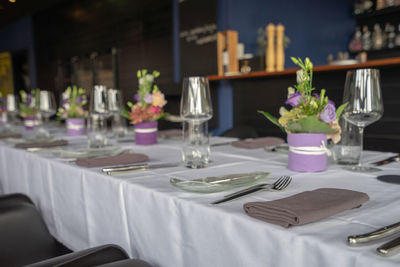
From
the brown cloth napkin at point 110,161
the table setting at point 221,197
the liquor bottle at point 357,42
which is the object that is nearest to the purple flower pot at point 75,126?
the table setting at point 221,197

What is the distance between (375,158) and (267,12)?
3386 mm

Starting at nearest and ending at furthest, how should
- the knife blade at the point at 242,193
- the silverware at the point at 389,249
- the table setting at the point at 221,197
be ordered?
the silverware at the point at 389,249
the table setting at the point at 221,197
the knife blade at the point at 242,193

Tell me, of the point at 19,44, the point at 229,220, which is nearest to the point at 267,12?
the point at 229,220

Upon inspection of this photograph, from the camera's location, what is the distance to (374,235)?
1.69 ft

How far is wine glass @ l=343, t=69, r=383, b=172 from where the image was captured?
100 cm

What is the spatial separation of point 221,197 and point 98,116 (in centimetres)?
104

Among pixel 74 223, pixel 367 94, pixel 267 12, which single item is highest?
pixel 267 12

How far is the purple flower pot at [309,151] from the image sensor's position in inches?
38.7

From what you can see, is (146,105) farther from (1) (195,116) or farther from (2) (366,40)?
(2) (366,40)

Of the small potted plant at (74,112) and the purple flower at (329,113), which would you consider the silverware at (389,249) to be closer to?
the purple flower at (329,113)

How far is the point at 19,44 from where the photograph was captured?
8.85 metres

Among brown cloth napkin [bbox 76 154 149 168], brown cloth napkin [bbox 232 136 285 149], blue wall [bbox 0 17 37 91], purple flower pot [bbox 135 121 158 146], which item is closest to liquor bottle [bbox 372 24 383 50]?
brown cloth napkin [bbox 232 136 285 149]

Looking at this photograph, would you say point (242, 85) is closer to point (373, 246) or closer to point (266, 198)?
point (266, 198)

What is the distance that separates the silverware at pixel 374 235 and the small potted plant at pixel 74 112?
207 cm
